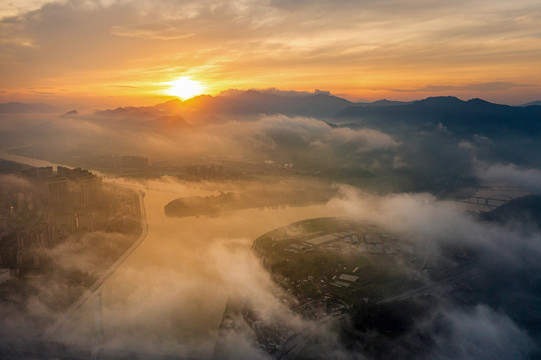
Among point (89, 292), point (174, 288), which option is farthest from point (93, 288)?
point (174, 288)

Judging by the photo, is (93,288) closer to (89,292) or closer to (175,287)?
(89,292)

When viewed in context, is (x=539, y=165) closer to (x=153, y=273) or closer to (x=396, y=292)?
(x=396, y=292)

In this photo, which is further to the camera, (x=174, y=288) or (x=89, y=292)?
(x=174, y=288)

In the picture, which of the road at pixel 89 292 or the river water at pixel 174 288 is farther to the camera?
the road at pixel 89 292

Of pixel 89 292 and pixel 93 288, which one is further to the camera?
pixel 93 288

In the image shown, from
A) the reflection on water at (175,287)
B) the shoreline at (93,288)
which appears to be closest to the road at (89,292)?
the shoreline at (93,288)

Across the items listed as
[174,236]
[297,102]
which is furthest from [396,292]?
[297,102]

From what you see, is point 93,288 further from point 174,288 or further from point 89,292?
point 174,288

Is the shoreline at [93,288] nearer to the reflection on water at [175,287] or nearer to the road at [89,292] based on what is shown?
the road at [89,292]
